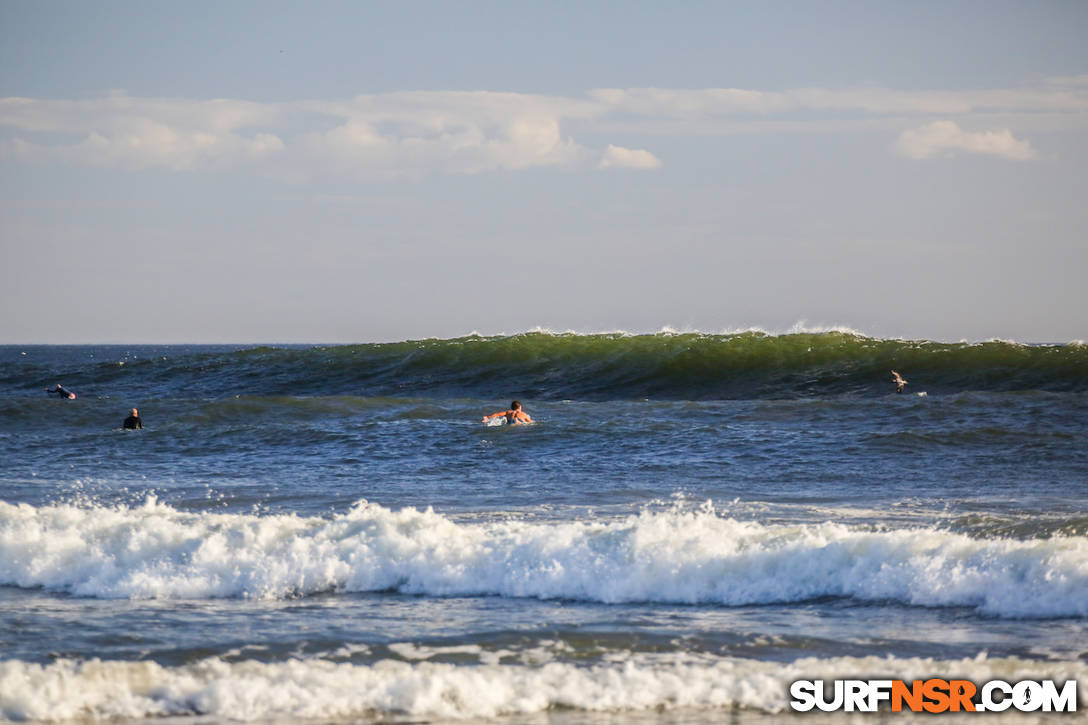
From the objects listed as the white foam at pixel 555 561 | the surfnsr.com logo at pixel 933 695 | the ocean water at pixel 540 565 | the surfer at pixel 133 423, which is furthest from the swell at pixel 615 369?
the surfnsr.com logo at pixel 933 695

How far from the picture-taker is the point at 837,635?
26.1 feet

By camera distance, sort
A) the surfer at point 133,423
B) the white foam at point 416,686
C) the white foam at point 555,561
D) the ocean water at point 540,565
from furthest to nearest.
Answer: the surfer at point 133,423, the white foam at point 555,561, the ocean water at point 540,565, the white foam at point 416,686

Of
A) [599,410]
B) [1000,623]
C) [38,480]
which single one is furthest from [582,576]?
[599,410]

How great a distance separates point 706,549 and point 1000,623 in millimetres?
2623

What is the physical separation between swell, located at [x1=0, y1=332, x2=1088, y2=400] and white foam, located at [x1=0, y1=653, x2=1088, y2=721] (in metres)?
20.7

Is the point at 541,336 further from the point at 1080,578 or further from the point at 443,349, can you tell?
the point at 1080,578

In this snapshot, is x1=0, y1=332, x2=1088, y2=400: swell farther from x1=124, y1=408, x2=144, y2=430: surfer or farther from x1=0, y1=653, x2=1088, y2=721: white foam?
x1=0, y1=653, x2=1088, y2=721: white foam

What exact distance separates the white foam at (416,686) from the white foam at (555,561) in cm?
183

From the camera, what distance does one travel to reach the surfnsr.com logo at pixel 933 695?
6613mm

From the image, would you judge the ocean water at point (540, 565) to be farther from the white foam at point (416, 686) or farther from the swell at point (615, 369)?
the swell at point (615, 369)

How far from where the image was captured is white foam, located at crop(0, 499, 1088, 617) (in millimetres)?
8953

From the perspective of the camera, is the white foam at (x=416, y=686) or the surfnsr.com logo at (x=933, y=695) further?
the white foam at (x=416, y=686)

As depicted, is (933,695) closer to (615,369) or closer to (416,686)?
(416,686)

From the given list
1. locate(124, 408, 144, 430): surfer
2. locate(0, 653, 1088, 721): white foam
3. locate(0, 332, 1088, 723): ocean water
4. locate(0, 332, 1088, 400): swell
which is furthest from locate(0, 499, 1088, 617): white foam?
locate(0, 332, 1088, 400): swell
